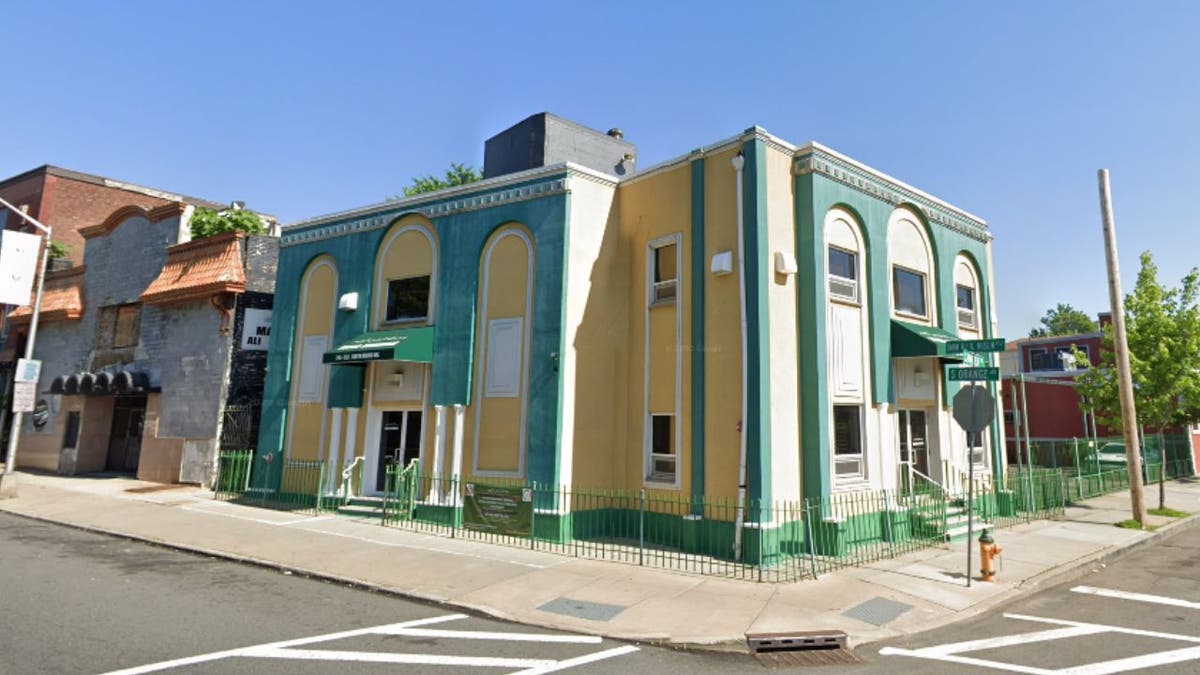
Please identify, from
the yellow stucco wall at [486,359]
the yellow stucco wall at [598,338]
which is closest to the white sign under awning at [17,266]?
the yellow stucco wall at [486,359]

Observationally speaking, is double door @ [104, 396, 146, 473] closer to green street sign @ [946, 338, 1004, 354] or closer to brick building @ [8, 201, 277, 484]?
brick building @ [8, 201, 277, 484]

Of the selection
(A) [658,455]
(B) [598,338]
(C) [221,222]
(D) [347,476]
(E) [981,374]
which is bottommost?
(D) [347,476]

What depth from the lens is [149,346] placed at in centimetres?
2156

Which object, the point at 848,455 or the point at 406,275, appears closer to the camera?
the point at 848,455

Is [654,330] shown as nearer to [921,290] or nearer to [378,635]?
[921,290]

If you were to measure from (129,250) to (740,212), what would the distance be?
22.2 m

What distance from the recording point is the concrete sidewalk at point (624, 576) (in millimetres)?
7926

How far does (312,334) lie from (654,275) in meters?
9.72

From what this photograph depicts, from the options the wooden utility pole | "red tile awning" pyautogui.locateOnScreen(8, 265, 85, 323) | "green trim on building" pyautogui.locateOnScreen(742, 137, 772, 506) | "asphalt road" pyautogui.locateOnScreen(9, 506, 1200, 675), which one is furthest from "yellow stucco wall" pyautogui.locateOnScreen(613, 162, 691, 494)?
"red tile awning" pyautogui.locateOnScreen(8, 265, 85, 323)

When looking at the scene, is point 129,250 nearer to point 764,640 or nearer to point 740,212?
point 740,212

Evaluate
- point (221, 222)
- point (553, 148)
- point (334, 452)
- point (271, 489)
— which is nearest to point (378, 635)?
point (334, 452)

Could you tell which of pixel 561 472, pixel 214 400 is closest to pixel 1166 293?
pixel 561 472

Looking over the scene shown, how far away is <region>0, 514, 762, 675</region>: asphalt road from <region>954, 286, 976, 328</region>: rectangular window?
43.3 feet

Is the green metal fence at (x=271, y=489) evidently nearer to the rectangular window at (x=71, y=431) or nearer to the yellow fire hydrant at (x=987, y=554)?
the rectangular window at (x=71, y=431)
